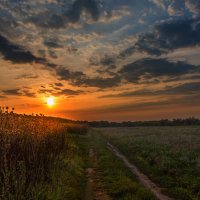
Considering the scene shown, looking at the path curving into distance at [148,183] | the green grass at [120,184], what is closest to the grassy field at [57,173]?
the green grass at [120,184]

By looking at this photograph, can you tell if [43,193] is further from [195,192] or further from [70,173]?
[195,192]

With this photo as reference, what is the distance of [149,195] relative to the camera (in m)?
15.4

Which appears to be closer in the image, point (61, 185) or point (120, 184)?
point (61, 185)

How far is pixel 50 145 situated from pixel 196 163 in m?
10.4

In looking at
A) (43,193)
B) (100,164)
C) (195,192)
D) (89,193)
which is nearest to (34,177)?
(43,193)

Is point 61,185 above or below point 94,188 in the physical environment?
above

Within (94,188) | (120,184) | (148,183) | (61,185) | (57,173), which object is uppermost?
(57,173)

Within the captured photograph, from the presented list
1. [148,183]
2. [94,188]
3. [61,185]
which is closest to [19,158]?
[61,185]

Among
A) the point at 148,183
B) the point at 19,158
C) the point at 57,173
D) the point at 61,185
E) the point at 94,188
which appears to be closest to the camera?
the point at 19,158

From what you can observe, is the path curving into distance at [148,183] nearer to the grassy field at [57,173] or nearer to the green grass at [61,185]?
the grassy field at [57,173]

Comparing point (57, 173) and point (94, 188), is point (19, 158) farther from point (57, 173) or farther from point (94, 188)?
point (94, 188)

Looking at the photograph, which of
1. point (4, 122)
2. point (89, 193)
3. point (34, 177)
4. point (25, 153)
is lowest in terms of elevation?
point (89, 193)

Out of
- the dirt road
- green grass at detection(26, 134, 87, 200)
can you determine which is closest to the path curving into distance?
the dirt road

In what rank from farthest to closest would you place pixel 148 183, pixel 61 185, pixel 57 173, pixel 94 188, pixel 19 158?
pixel 148 183 → pixel 94 188 → pixel 57 173 → pixel 61 185 → pixel 19 158
